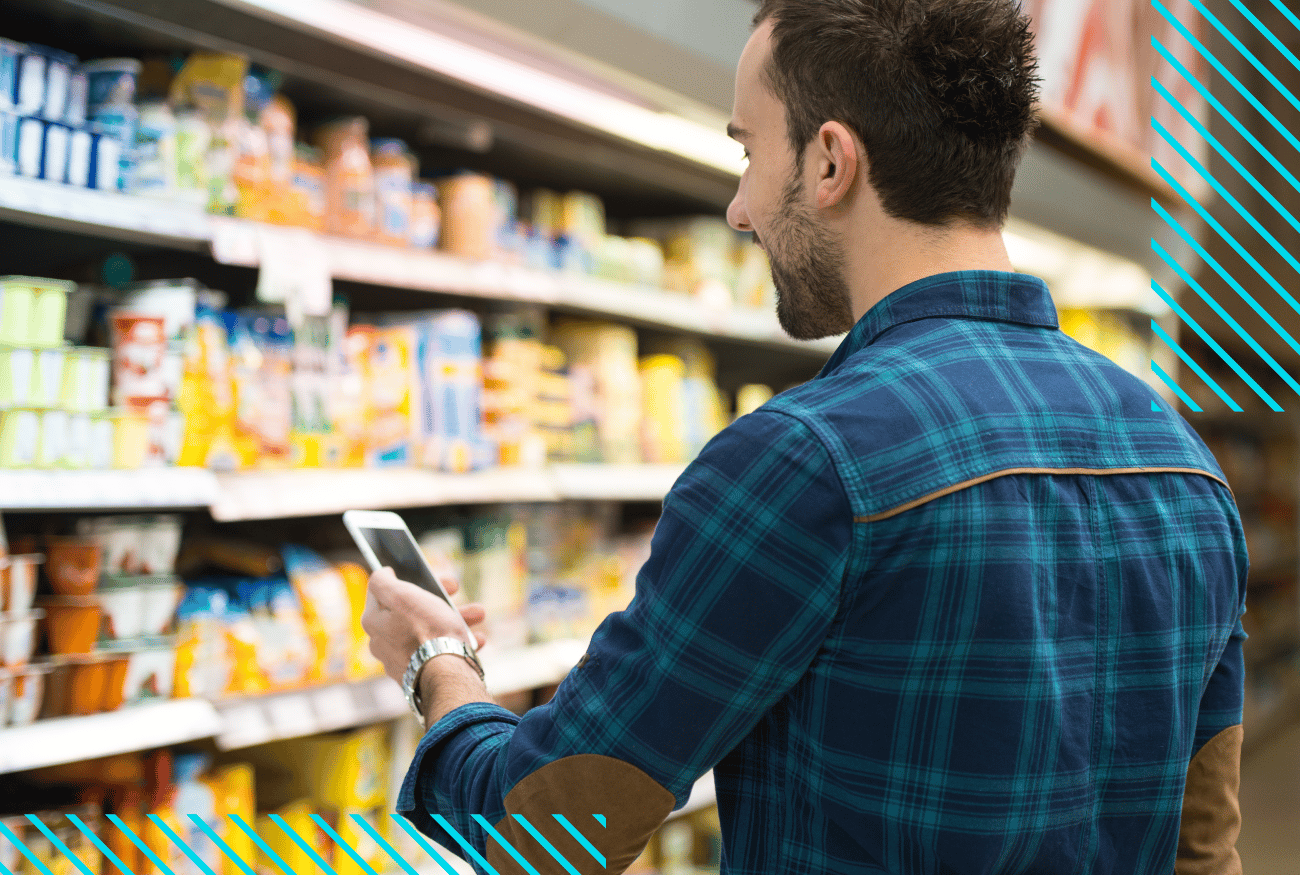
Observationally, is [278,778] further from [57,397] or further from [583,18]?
[583,18]

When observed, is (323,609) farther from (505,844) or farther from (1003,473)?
(1003,473)

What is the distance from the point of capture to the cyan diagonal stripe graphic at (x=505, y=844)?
2.95 ft

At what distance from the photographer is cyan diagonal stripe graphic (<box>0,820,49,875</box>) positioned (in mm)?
1473

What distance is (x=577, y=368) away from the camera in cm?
253

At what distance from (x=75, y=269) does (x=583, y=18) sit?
1005 mm

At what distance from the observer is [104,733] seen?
→ 1538mm

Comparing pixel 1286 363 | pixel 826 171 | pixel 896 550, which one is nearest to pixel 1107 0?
pixel 1286 363

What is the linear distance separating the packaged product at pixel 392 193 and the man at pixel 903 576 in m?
1.14

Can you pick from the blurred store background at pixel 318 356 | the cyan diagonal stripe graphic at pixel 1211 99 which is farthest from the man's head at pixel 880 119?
the cyan diagonal stripe graphic at pixel 1211 99

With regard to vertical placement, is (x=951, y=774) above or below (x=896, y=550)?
below

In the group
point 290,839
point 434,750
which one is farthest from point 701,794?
point 434,750

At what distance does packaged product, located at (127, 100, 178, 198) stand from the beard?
104 centimetres

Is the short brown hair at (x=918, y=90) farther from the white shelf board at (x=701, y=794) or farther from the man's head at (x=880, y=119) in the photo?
the white shelf board at (x=701, y=794)

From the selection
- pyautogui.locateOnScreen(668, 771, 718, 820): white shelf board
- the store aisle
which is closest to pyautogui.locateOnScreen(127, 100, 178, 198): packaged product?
pyautogui.locateOnScreen(668, 771, 718, 820): white shelf board
